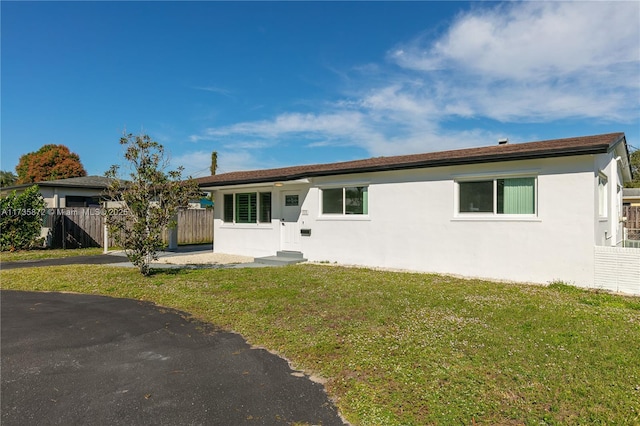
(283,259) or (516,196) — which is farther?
(283,259)

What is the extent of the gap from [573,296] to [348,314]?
5048mm

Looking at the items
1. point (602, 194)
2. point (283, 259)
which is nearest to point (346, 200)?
point (283, 259)

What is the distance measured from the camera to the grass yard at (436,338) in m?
3.38

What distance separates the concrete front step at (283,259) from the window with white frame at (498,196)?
19.6 ft

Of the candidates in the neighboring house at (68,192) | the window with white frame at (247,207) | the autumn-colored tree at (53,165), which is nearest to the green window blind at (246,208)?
the window with white frame at (247,207)

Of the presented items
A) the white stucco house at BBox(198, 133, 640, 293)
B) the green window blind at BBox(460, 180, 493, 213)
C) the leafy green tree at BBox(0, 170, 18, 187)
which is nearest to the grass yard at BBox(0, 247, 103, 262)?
the white stucco house at BBox(198, 133, 640, 293)

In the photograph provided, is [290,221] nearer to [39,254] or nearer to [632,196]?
[39,254]

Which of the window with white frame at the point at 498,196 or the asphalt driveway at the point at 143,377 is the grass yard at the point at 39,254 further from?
the window with white frame at the point at 498,196

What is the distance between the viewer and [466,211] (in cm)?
1037

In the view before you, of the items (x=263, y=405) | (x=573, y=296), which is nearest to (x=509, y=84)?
(x=573, y=296)

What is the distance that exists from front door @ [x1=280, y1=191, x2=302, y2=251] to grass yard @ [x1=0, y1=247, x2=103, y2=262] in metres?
8.78

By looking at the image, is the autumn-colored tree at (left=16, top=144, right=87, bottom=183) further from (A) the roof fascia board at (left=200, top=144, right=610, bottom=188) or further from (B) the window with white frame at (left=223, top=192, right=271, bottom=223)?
(A) the roof fascia board at (left=200, top=144, right=610, bottom=188)

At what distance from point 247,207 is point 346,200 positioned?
5.11 metres

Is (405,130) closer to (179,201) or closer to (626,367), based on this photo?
(179,201)
